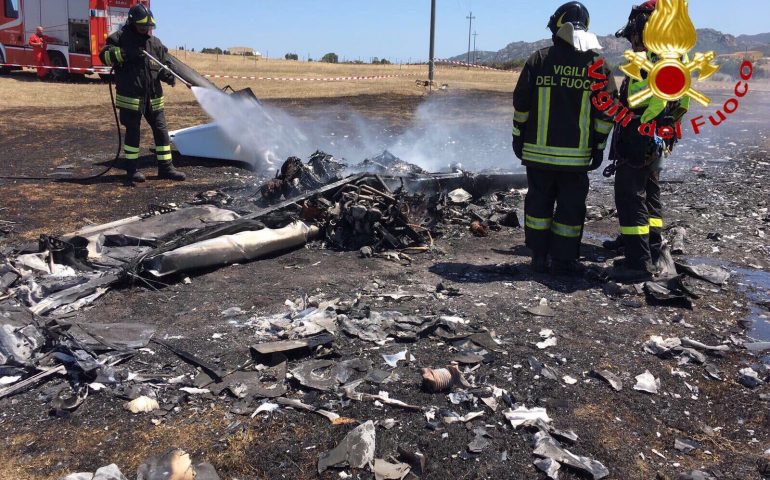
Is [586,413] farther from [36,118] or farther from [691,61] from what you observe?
[36,118]

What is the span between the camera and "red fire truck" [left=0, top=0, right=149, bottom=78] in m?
18.5

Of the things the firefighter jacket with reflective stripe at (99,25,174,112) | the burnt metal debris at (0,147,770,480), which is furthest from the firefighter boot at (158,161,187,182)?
the burnt metal debris at (0,147,770,480)

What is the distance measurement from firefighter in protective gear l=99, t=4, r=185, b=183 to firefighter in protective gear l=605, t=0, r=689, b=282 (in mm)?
5417

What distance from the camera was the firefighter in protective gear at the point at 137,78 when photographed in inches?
281

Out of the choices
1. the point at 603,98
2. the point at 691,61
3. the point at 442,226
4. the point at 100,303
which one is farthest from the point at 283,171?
the point at 691,61

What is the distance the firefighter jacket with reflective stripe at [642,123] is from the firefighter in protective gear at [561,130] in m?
0.16

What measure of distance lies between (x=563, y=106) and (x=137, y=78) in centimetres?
522

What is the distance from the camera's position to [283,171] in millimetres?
6320

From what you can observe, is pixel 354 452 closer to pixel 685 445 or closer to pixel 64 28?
pixel 685 445

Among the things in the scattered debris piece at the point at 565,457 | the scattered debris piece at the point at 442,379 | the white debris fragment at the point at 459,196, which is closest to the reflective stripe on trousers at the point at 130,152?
the white debris fragment at the point at 459,196

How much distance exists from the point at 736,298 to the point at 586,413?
2.16 m

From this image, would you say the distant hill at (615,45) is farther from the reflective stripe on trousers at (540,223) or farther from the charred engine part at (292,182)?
the reflective stripe on trousers at (540,223)

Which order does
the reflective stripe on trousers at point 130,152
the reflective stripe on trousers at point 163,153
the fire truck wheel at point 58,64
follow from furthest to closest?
the fire truck wheel at point 58,64 < the reflective stripe on trousers at point 163,153 < the reflective stripe on trousers at point 130,152

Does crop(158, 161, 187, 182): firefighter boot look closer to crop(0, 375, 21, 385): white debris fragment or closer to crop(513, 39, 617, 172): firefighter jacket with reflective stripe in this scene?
crop(513, 39, 617, 172): firefighter jacket with reflective stripe
